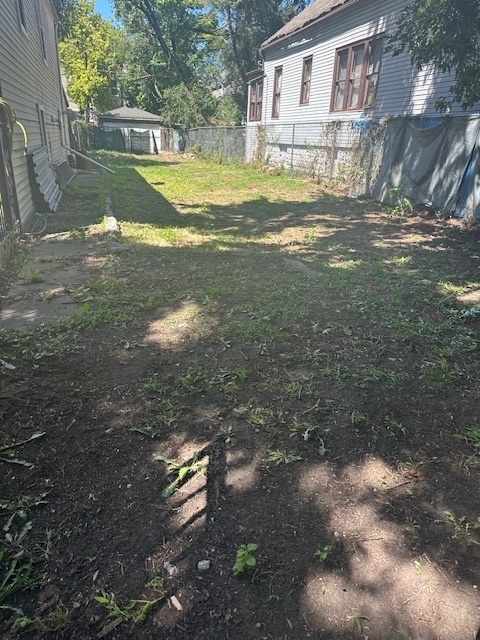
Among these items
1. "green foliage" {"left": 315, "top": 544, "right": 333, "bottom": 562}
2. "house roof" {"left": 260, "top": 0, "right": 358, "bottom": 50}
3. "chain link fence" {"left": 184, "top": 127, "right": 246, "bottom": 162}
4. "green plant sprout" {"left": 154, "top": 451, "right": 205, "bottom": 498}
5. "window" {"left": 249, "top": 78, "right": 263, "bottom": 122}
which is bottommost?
"green plant sprout" {"left": 154, "top": 451, "right": 205, "bottom": 498}

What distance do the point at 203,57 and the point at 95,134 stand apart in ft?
38.0

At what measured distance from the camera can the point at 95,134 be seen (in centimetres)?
3347

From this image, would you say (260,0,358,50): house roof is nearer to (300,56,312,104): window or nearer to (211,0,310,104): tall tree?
(300,56,312,104): window

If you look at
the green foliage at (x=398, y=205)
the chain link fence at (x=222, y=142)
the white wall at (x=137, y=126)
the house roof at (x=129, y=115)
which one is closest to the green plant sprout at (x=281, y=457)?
the green foliage at (x=398, y=205)

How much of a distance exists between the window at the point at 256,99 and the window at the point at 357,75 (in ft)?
27.0

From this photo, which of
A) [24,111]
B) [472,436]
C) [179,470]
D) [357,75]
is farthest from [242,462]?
[357,75]

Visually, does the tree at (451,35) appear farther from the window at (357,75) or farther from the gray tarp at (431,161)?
the window at (357,75)

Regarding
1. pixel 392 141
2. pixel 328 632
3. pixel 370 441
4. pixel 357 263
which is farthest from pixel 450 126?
pixel 328 632

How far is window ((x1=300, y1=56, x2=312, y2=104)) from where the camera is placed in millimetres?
17438

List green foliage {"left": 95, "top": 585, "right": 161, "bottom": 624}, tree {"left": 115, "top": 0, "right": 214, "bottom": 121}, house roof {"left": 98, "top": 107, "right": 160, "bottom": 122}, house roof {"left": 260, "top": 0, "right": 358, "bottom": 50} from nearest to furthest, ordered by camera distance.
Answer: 1. green foliage {"left": 95, "top": 585, "right": 161, "bottom": 624}
2. house roof {"left": 260, "top": 0, "right": 358, "bottom": 50}
3. tree {"left": 115, "top": 0, "right": 214, "bottom": 121}
4. house roof {"left": 98, "top": 107, "right": 160, "bottom": 122}

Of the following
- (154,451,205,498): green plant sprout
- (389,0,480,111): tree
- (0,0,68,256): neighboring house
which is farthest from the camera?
(389,0,480,111): tree

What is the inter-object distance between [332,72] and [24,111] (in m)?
11.2

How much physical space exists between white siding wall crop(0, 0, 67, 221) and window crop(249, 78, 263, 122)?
11.3 meters

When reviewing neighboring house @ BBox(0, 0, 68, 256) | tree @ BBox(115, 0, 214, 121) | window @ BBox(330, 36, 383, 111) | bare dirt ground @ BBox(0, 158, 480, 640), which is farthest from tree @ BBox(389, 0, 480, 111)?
tree @ BBox(115, 0, 214, 121)
